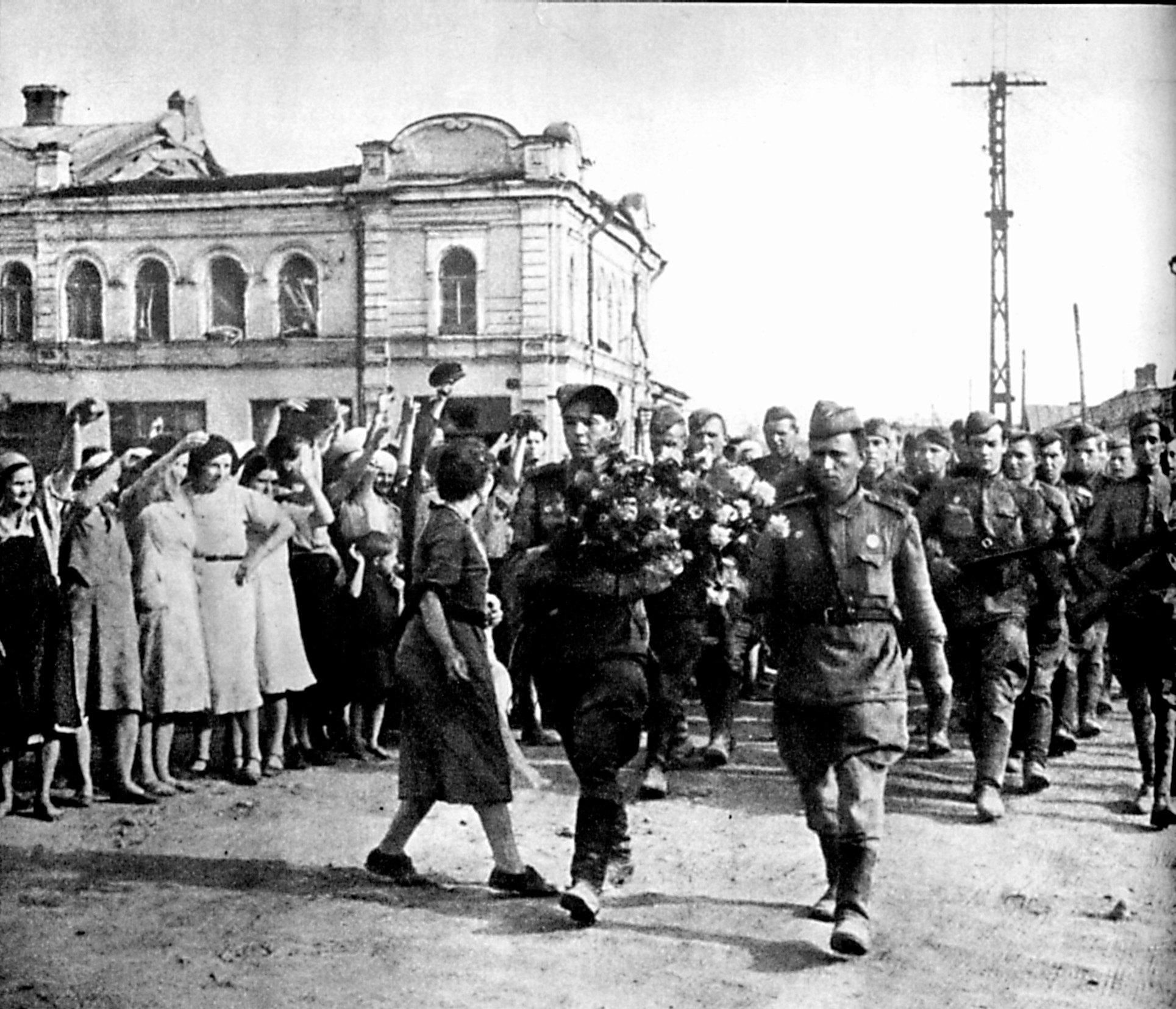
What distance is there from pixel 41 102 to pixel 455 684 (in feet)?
10.4

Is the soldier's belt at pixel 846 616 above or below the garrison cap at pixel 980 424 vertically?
below

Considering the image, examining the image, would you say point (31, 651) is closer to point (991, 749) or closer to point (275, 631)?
point (275, 631)

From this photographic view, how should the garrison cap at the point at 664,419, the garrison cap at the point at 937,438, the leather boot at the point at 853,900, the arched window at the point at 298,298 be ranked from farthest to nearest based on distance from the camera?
the garrison cap at the point at 937,438
the arched window at the point at 298,298
the garrison cap at the point at 664,419
the leather boot at the point at 853,900

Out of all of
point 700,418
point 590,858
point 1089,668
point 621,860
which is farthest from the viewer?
point 1089,668

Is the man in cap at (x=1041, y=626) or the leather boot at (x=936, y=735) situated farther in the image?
the leather boot at (x=936, y=735)

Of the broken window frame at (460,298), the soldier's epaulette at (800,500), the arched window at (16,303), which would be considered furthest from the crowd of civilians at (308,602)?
the arched window at (16,303)

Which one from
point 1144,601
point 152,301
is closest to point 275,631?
point 152,301

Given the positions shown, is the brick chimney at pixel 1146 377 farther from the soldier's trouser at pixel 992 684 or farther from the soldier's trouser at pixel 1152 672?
the soldier's trouser at pixel 992 684

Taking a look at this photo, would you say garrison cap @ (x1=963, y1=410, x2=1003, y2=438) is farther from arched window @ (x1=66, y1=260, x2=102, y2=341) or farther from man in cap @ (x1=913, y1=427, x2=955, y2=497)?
arched window @ (x1=66, y1=260, x2=102, y2=341)

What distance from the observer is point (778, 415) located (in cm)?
846

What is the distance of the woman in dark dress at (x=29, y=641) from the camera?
5477mm

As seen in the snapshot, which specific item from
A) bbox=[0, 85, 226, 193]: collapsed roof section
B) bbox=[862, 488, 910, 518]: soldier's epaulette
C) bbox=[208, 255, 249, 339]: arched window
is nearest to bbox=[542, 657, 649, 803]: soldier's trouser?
bbox=[862, 488, 910, 518]: soldier's epaulette

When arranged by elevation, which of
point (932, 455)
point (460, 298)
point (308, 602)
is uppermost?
point (460, 298)

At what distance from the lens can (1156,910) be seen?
4.61 m
